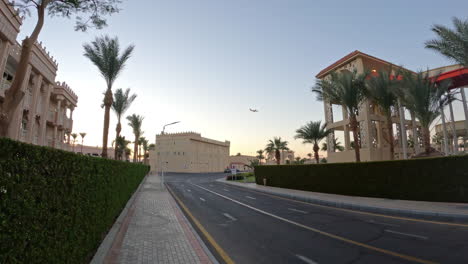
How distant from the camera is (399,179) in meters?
15.1

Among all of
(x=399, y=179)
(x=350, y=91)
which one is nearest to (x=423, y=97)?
(x=350, y=91)

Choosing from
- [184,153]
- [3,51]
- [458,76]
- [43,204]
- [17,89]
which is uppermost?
[458,76]

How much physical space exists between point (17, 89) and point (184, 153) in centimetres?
7785

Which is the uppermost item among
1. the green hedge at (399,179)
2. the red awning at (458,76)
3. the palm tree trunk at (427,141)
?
the red awning at (458,76)

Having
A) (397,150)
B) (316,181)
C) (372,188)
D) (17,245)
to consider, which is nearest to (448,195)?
(372,188)

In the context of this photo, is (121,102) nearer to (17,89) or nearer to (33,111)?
(33,111)

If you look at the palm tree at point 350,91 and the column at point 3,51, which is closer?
the column at point 3,51

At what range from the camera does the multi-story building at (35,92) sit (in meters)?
14.6

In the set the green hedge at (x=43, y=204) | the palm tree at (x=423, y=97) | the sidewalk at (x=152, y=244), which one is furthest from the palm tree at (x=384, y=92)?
the green hedge at (x=43, y=204)

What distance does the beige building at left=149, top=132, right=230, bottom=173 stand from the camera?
83000mm

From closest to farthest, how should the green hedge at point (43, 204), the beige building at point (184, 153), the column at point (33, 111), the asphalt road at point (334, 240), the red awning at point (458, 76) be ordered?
the green hedge at point (43, 204), the asphalt road at point (334, 240), the column at point (33, 111), the red awning at point (458, 76), the beige building at point (184, 153)

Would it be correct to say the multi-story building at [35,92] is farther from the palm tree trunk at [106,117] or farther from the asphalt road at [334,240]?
the asphalt road at [334,240]

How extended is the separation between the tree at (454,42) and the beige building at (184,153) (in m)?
71.8

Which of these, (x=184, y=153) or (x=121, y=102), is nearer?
(x=121, y=102)
